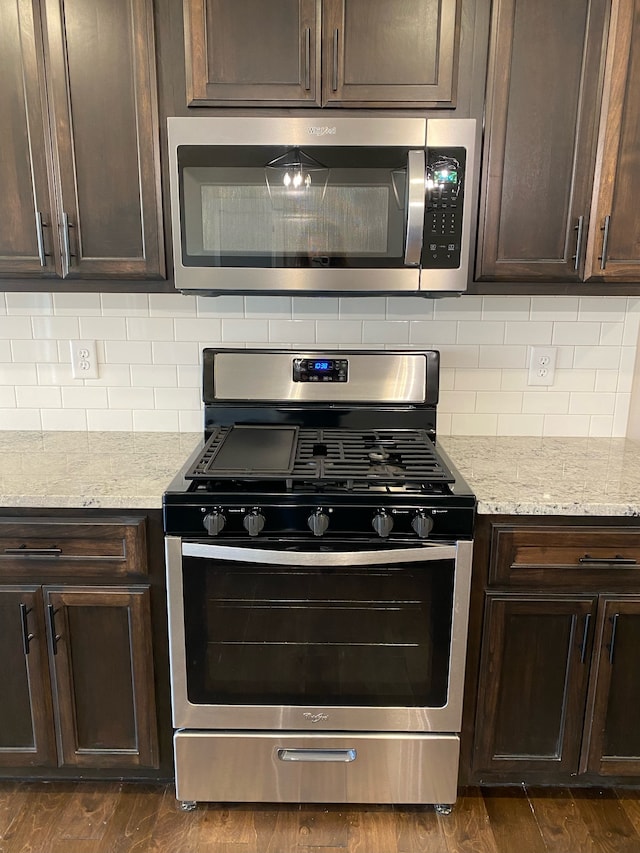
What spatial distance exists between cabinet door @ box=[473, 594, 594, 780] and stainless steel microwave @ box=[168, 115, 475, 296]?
921 millimetres

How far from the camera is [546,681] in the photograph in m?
1.62

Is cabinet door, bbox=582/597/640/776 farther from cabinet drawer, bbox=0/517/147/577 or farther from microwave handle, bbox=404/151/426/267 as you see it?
cabinet drawer, bbox=0/517/147/577

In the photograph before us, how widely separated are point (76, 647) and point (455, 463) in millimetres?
1207

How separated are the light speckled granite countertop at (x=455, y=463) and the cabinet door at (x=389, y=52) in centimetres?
105

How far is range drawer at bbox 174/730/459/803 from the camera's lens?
1.61 meters

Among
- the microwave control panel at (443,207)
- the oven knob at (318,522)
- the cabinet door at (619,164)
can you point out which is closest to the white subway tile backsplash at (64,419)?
the oven knob at (318,522)

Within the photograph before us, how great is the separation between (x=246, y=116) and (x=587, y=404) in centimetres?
149

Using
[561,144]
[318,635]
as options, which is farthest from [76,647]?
[561,144]

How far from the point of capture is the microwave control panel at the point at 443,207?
156 cm

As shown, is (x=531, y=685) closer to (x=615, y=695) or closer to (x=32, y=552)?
(x=615, y=695)

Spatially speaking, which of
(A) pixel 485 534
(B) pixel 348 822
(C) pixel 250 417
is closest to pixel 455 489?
(A) pixel 485 534

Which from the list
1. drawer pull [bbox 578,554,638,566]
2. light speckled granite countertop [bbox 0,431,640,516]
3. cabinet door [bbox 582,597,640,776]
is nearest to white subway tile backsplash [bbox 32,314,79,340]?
light speckled granite countertop [bbox 0,431,640,516]

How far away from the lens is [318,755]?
163 centimetres

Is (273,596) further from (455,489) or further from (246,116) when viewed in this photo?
(246,116)
